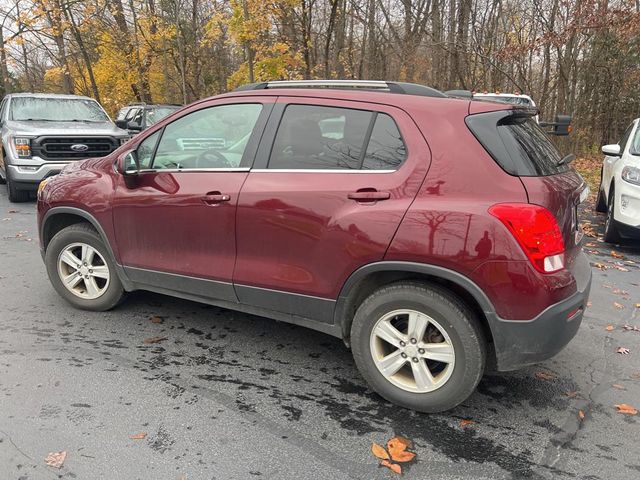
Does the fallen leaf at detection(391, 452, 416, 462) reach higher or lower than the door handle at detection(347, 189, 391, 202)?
lower

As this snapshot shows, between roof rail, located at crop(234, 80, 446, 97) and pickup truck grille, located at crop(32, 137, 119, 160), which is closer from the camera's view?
roof rail, located at crop(234, 80, 446, 97)

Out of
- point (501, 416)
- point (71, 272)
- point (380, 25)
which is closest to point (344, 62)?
point (380, 25)

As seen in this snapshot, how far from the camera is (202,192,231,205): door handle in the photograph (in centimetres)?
332

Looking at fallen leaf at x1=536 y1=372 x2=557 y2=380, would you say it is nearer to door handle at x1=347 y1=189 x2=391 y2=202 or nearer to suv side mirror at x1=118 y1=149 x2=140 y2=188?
door handle at x1=347 y1=189 x2=391 y2=202

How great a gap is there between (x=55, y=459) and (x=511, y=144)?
287 cm

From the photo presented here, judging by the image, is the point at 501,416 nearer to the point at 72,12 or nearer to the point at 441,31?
the point at 441,31

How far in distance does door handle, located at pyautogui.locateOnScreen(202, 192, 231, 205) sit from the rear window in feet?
5.19

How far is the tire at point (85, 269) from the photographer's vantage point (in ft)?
13.7

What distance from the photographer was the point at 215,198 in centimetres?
335

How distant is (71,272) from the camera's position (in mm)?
4359

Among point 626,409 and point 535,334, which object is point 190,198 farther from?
point 626,409

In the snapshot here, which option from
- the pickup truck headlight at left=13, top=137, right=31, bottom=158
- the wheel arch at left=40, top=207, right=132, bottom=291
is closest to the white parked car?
the wheel arch at left=40, top=207, right=132, bottom=291

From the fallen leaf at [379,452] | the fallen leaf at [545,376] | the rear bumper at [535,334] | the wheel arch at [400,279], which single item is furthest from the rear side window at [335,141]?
the fallen leaf at [545,376]

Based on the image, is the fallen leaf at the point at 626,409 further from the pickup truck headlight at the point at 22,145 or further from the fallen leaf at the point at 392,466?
the pickup truck headlight at the point at 22,145
